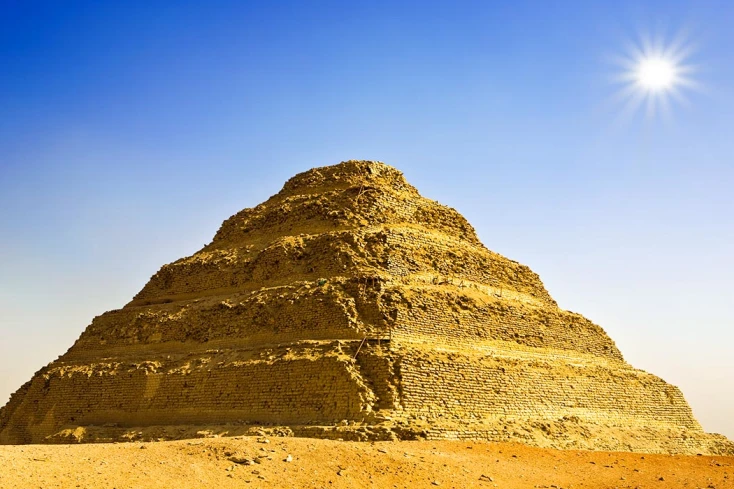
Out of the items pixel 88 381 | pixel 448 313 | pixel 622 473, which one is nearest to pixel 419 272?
pixel 448 313

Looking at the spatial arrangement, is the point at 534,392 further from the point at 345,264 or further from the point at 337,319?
the point at 345,264

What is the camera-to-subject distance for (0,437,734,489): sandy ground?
13.8m

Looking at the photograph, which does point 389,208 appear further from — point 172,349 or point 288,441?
point 288,441

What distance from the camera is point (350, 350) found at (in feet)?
67.3

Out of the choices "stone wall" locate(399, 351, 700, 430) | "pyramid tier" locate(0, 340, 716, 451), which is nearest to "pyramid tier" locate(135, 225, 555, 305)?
"pyramid tier" locate(0, 340, 716, 451)

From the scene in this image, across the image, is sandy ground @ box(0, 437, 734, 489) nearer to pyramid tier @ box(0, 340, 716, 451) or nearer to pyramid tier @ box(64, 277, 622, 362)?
pyramid tier @ box(0, 340, 716, 451)

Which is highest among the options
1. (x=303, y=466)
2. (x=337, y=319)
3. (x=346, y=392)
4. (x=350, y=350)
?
(x=337, y=319)

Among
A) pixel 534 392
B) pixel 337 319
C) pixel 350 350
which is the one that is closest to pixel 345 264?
pixel 337 319

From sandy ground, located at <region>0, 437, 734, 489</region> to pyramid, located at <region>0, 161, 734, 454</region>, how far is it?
1.10 metres

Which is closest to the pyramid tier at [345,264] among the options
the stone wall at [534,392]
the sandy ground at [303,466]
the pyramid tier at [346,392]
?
the pyramid tier at [346,392]

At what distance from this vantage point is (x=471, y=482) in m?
16.1

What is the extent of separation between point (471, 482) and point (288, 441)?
4.64 m

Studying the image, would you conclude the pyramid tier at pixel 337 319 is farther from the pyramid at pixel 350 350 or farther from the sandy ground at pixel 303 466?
the sandy ground at pixel 303 466

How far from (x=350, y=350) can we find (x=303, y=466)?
5424 mm
